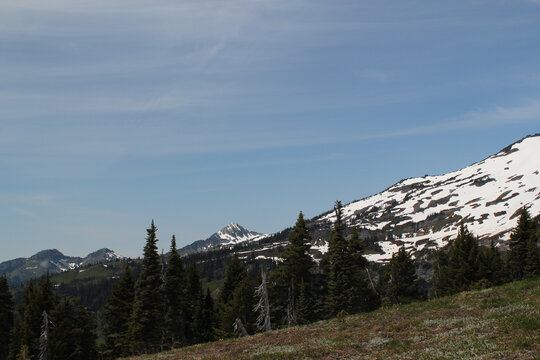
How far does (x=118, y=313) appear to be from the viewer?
2263 inches

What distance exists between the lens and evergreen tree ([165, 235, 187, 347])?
199 feet

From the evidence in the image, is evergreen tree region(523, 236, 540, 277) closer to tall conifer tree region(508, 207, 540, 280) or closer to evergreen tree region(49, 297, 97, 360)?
tall conifer tree region(508, 207, 540, 280)

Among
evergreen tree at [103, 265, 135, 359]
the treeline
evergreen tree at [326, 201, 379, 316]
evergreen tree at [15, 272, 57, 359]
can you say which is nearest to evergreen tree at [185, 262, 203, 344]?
the treeline

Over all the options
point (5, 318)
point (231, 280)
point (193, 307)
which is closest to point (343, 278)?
point (231, 280)

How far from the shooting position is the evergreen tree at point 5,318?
63706 mm

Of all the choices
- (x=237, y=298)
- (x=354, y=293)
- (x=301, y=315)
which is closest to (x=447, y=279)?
(x=354, y=293)

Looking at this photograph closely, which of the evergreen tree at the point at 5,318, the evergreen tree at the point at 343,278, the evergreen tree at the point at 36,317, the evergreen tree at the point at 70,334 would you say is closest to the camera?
the evergreen tree at the point at 70,334

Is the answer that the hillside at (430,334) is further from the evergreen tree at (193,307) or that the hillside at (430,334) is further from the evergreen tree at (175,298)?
the evergreen tree at (193,307)

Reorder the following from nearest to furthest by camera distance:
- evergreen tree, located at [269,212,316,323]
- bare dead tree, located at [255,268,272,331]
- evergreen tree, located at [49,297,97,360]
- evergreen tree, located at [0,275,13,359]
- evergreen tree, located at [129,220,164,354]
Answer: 1. bare dead tree, located at [255,268,272,331]
2. evergreen tree, located at [49,297,97,360]
3. evergreen tree, located at [129,220,164,354]
4. evergreen tree, located at [269,212,316,323]
5. evergreen tree, located at [0,275,13,359]

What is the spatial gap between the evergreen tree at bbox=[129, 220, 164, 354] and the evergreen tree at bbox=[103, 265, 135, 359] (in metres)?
6.31

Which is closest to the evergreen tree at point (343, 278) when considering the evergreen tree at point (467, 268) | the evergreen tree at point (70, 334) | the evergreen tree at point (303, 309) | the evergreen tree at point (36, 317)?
the evergreen tree at point (303, 309)

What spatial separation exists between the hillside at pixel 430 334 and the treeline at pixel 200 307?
1330 cm

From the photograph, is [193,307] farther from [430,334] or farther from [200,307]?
[430,334]

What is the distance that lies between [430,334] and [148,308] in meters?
39.5
